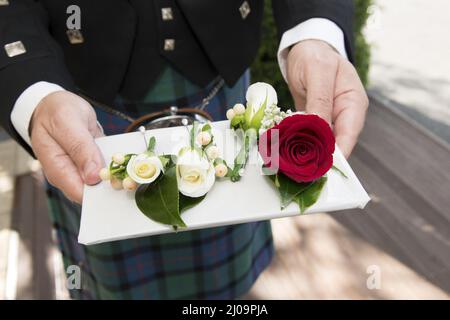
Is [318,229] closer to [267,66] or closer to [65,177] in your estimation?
[267,66]

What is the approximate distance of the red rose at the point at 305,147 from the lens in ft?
2.10

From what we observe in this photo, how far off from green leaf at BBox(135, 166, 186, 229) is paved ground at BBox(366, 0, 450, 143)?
218 centimetres

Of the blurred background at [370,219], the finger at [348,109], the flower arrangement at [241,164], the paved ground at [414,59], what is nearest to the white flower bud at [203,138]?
the flower arrangement at [241,164]

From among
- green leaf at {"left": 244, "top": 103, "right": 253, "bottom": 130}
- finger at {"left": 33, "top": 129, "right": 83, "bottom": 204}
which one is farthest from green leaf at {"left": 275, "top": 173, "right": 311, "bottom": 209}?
finger at {"left": 33, "top": 129, "right": 83, "bottom": 204}

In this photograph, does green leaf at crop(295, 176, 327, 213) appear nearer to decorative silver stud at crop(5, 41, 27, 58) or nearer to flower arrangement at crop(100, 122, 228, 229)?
flower arrangement at crop(100, 122, 228, 229)

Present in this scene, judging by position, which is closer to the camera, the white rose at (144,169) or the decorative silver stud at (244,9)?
the white rose at (144,169)

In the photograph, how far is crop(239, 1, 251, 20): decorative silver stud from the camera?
940 millimetres

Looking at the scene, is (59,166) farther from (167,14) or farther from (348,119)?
(348,119)

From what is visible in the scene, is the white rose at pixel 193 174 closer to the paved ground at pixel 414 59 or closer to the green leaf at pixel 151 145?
the green leaf at pixel 151 145

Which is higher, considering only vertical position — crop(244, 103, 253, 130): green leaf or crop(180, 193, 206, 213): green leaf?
crop(244, 103, 253, 130): green leaf

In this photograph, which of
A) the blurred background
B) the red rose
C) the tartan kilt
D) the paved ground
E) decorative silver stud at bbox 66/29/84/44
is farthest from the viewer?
the paved ground

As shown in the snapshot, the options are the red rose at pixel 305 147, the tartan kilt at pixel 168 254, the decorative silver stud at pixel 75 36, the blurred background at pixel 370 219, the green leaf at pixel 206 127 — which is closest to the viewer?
the red rose at pixel 305 147

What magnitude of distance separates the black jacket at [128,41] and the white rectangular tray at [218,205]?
0.75ft

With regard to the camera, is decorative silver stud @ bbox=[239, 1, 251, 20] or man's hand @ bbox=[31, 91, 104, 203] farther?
decorative silver stud @ bbox=[239, 1, 251, 20]
